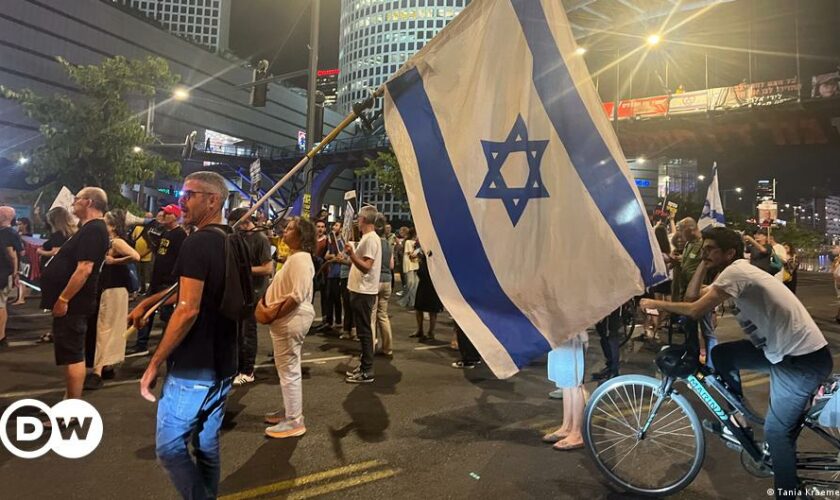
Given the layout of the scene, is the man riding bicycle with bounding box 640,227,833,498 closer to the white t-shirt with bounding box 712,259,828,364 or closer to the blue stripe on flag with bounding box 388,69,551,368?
the white t-shirt with bounding box 712,259,828,364

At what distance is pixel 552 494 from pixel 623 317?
5257mm

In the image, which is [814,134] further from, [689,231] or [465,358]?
[465,358]

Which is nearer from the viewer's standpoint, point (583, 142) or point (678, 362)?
point (583, 142)

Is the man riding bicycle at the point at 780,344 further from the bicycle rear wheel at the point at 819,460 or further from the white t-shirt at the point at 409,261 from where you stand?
the white t-shirt at the point at 409,261

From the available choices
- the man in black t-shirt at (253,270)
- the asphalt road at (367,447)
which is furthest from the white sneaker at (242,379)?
the asphalt road at (367,447)

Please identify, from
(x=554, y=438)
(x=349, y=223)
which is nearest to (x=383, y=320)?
(x=349, y=223)

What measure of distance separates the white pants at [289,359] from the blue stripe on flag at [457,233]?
91.7 inches

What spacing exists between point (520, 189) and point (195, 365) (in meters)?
1.78

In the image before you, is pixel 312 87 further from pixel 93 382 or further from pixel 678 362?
pixel 678 362

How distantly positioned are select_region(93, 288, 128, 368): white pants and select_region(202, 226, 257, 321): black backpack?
362 centimetres

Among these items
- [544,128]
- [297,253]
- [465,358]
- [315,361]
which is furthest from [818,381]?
[315,361]

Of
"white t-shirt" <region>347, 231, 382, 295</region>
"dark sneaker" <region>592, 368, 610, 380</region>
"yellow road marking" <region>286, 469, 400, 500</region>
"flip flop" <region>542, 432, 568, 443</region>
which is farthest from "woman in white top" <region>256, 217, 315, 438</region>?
"dark sneaker" <region>592, 368, 610, 380</region>

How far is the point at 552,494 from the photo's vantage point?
3.35 metres

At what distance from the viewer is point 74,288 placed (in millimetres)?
4184
